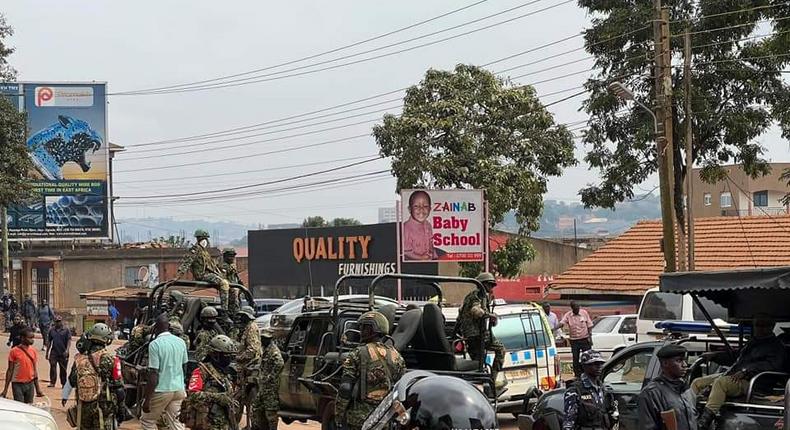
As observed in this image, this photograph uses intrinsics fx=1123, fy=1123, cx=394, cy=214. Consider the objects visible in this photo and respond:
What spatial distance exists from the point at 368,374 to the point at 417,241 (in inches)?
822

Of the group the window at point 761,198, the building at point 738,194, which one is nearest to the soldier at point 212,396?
the building at point 738,194

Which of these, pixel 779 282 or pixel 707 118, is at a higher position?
pixel 707 118

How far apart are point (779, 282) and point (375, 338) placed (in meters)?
3.41

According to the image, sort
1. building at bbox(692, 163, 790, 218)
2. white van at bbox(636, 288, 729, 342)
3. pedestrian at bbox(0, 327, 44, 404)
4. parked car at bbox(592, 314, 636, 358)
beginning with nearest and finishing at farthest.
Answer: pedestrian at bbox(0, 327, 44, 404) < white van at bbox(636, 288, 729, 342) < parked car at bbox(592, 314, 636, 358) < building at bbox(692, 163, 790, 218)

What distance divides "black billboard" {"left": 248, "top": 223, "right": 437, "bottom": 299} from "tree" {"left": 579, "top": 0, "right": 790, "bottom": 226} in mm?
11602

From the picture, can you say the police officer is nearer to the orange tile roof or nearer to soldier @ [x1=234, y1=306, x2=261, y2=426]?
soldier @ [x1=234, y1=306, x2=261, y2=426]

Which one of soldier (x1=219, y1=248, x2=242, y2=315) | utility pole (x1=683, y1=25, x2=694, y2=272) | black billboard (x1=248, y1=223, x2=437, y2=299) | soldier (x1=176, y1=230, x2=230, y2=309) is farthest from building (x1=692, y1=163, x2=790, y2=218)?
soldier (x1=176, y1=230, x2=230, y2=309)

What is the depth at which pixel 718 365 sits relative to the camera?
34.1ft

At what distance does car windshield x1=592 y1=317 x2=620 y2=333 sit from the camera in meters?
25.0

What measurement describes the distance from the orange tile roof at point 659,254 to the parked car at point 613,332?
5.92 meters

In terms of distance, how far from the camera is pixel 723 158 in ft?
91.4

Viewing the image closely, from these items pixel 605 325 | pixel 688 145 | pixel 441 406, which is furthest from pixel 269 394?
pixel 688 145

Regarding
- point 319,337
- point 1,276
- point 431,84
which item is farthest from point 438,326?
point 1,276

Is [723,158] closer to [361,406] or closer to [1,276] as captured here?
[361,406]
